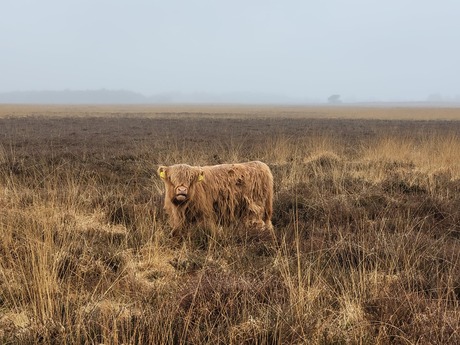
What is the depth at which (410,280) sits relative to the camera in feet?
11.7

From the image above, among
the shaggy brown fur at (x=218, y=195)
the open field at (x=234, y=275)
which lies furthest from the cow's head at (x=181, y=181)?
the open field at (x=234, y=275)

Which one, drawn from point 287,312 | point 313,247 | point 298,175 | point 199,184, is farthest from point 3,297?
point 298,175

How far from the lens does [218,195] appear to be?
5.32 metres

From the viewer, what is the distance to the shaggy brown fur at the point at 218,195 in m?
4.95

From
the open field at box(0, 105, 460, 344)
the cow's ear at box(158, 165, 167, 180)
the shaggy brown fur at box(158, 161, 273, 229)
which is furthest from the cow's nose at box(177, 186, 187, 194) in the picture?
the open field at box(0, 105, 460, 344)

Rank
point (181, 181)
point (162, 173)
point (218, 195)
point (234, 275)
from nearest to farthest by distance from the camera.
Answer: point (234, 275), point (181, 181), point (162, 173), point (218, 195)

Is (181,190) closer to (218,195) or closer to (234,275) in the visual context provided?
(218,195)

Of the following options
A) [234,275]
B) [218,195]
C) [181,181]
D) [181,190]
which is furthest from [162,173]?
[234,275]

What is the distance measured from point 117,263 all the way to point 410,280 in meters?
2.95

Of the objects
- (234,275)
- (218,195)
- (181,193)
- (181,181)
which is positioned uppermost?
(181,181)

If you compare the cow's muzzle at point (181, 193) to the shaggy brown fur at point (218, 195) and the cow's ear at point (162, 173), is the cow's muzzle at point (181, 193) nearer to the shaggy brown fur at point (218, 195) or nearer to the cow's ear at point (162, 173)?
the shaggy brown fur at point (218, 195)

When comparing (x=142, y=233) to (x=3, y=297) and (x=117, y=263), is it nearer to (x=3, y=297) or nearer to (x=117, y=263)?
(x=117, y=263)

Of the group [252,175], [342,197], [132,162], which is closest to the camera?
[252,175]

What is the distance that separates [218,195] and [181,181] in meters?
0.67
